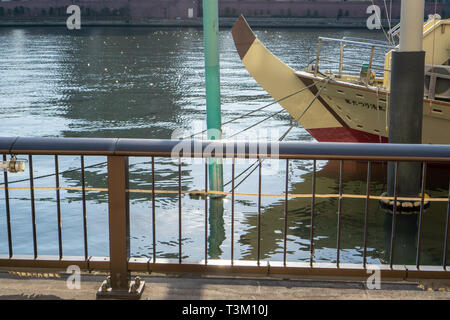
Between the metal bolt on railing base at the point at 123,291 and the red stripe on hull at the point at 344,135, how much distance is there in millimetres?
9573

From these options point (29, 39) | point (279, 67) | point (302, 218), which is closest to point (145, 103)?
point (279, 67)

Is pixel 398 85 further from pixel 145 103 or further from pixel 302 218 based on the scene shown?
pixel 145 103

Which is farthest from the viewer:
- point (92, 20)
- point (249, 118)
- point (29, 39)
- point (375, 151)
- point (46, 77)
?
point (92, 20)

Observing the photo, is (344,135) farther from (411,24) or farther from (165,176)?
(411,24)

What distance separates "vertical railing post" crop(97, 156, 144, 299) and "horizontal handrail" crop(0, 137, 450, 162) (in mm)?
114

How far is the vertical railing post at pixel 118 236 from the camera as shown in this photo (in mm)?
3639

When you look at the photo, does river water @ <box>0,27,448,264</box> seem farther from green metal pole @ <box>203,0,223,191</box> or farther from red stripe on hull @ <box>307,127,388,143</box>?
green metal pole @ <box>203,0,223,191</box>

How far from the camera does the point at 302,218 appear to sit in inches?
378

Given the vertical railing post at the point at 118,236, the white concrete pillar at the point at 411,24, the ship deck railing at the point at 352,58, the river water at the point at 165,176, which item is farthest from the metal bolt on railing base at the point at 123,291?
the ship deck railing at the point at 352,58

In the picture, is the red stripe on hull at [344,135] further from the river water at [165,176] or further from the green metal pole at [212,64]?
the green metal pole at [212,64]

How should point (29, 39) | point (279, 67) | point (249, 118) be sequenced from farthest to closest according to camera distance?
point (29, 39)
point (249, 118)
point (279, 67)

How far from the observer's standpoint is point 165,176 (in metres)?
12.5

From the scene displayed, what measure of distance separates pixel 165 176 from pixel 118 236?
28.9 ft
